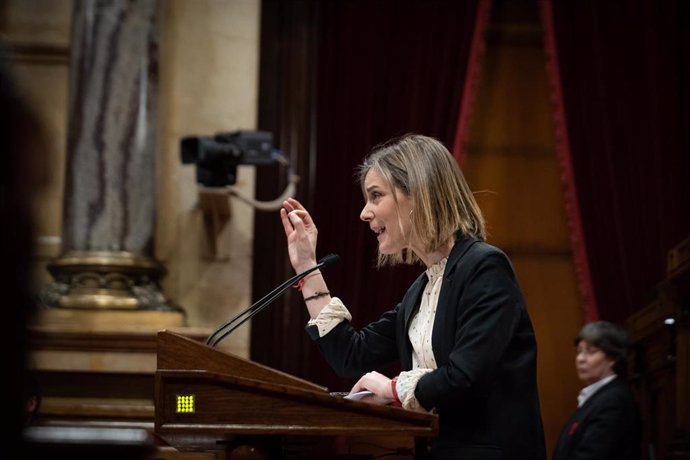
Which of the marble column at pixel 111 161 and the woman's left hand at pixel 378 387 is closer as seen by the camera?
the woman's left hand at pixel 378 387

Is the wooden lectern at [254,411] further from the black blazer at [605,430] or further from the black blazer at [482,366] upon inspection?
the black blazer at [605,430]

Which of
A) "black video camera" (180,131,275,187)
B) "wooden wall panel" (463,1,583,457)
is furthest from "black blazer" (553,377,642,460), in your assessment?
"wooden wall panel" (463,1,583,457)

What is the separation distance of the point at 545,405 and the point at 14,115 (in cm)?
568

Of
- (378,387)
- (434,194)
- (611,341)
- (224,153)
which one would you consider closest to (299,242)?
(434,194)

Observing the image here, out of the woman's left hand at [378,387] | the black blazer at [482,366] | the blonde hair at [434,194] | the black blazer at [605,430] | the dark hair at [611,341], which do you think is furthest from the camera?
the dark hair at [611,341]

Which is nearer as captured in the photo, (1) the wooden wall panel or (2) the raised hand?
(2) the raised hand

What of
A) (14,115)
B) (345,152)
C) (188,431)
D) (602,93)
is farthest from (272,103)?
(14,115)

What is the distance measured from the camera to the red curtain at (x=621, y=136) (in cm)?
639

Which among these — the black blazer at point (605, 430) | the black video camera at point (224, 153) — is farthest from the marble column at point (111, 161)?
the black blazer at point (605, 430)

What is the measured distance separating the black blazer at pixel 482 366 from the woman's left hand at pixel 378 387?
0.31ft

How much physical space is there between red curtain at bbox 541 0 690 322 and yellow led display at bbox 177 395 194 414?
410cm

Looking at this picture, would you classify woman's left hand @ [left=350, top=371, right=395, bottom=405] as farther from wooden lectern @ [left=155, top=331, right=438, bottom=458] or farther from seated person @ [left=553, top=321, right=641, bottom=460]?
seated person @ [left=553, top=321, right=641, bottom=460]

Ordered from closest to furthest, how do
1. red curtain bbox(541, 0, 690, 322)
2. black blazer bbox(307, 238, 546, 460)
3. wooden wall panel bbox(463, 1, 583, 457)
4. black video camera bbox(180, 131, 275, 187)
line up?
black blazer bbox(307, 238, 546, 460), black video camera bbox(180, 131, 275, 187), red curtain bbox(541, 0, 690, 322), wooden wall panel bbox(463, 1, 583, 457)

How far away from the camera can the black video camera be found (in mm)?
5496
